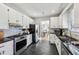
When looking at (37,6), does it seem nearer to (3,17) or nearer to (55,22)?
(3,17)

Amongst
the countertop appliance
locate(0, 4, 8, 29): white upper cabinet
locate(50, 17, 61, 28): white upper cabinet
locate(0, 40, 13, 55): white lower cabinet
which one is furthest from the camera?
locate(50, 17, 61, 28): white upper cabinet

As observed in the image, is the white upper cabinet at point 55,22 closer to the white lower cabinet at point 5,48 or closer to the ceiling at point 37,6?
the ceiling at point 37,6

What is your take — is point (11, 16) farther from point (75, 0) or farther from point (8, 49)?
point (75, 0)

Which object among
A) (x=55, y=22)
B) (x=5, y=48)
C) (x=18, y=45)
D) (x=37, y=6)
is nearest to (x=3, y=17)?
(x=5, y=48)

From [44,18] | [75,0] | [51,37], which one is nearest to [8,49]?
[75,0]

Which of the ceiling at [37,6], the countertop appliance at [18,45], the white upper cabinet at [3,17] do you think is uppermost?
the ceiling at [37,6]

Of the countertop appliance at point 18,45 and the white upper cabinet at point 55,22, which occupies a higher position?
the white upper cabinet at point 55,22

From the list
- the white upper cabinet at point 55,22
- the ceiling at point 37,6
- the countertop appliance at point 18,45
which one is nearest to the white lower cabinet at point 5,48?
the countertop appliance at point 18,45

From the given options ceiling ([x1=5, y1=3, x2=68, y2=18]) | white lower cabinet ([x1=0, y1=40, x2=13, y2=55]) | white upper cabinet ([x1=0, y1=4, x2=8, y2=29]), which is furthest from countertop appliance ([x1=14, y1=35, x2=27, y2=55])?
ceiling ([x1=5, y1=3, x2=68, y2=18])

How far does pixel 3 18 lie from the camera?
346 cm

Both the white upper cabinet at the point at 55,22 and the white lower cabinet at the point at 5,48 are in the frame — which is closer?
the white lower cabinet at the point at 5,48

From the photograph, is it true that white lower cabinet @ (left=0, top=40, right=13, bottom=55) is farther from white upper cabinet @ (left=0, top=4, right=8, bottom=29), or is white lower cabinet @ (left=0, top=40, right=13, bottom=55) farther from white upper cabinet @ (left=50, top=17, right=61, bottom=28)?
white upper cabinet @ (left=50, top=17, right=61, bottom=28)

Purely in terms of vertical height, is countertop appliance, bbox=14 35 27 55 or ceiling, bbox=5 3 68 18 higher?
ceiling, bbox=5 3 68 18

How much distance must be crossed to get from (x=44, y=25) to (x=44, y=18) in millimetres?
1830
